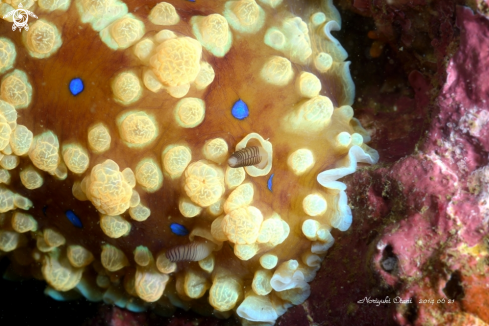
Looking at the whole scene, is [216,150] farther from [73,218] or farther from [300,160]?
[73,218]

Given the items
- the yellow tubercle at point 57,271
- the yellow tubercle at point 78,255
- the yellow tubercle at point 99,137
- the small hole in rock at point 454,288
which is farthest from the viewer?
the yellow tubercle at point 57,271

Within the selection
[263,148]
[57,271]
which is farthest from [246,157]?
[57,271]

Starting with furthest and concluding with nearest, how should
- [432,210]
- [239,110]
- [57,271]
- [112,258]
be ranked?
[57,271] → [112,258] → [239,110] → [432,210]

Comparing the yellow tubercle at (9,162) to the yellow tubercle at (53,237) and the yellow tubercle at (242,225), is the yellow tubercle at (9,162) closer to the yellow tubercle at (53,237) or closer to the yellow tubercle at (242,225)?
the yellow tubercle at (53,237)

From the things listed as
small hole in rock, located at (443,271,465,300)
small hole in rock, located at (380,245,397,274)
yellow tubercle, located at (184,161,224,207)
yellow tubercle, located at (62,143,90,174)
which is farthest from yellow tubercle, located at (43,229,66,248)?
small hole in rock, located at (443,271,465,300)

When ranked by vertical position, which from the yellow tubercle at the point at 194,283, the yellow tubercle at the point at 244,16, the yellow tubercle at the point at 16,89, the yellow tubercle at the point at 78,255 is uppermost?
the yellow tubercle at the point at 244,16

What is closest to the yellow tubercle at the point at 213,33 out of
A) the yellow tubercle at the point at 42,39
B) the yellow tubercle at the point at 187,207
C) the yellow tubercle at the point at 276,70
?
the yellow tubercle at the point at 276,70

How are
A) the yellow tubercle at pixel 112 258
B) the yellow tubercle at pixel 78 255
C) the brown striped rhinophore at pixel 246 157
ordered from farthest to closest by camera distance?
the yellow tubercle at pixel 78 255 → the yellow tubercle at pixel 112 258 → the brown striped rhinophore at pixel 246 157

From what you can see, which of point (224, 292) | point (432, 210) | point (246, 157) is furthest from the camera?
point (224, 292)
